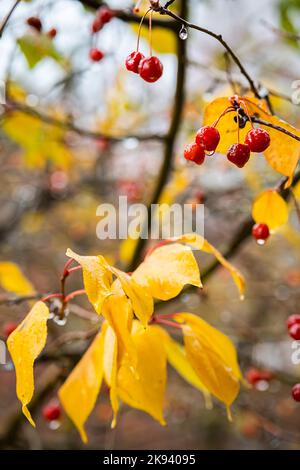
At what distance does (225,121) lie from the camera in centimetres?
75

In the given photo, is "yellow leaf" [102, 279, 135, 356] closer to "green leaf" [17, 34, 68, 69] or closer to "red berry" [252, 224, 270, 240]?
"red berry" [252, 224, 270, 240]

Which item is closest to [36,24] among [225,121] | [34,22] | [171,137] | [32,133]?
[34,22]

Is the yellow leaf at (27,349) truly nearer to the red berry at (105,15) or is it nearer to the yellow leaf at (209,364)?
the yellow leaf at (209,364)

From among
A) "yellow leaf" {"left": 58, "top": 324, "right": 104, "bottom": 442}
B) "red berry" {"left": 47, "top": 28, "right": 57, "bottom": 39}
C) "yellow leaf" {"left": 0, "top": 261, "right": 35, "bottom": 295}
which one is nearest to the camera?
"yellow leaf" {"left": 58, "top": 324, "right": 104, "bottom": 442}

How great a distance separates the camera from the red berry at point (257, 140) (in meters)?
0.68

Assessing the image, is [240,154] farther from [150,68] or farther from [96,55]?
[96,55]

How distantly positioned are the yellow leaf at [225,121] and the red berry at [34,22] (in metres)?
0.68

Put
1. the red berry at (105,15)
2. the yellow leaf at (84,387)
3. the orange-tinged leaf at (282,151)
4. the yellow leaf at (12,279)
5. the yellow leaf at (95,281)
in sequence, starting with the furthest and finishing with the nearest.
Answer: the yellow leaf at (12,279) < the red berry at (105,15) < the yellow leaf at (84,387) < the orange-tinged leaf at (282,151) < the yellow leaf at (95,281)

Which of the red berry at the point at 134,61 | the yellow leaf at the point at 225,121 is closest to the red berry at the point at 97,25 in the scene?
the red berry at the point at 134,61

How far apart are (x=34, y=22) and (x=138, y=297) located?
84cm

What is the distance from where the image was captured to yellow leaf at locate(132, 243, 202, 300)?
703mm

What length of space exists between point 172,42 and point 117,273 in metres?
1.06

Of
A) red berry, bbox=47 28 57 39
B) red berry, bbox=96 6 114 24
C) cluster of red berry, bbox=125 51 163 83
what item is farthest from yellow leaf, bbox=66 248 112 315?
red berry, bbox=47 28 57 39
